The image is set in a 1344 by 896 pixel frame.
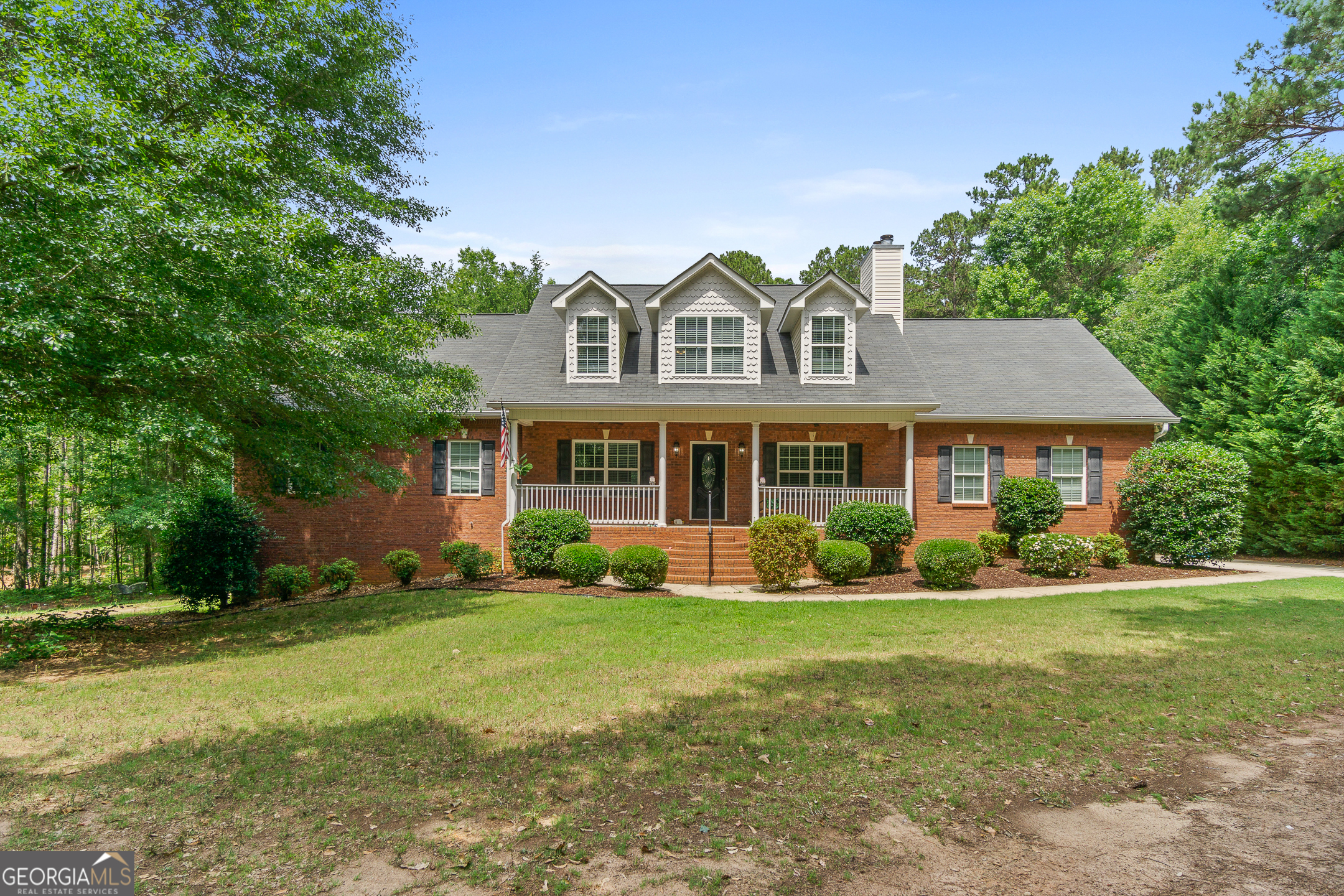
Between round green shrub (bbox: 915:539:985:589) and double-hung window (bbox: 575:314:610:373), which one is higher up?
double-hung window (bbox: 575:314:610:373)

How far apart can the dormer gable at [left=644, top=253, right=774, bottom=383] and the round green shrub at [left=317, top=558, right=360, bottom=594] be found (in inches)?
309

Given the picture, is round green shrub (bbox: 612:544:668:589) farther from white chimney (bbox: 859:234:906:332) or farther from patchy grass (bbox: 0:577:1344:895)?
white chimney (bbox: 859:234:906:332)

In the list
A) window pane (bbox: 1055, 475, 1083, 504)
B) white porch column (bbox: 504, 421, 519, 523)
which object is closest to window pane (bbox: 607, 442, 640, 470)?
white porch column (bbox: 504, 421, 519, 523)

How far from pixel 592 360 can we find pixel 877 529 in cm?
737

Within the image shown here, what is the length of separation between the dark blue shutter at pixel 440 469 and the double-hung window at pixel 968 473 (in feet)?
38.4

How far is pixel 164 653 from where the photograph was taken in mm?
8438

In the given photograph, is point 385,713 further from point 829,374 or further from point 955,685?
point 829,374

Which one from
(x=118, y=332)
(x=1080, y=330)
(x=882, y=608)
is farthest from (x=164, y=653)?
(x=1080, y=330)

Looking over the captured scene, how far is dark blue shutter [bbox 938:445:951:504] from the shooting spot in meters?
15.8

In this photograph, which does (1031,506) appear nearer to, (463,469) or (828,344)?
(828,344)

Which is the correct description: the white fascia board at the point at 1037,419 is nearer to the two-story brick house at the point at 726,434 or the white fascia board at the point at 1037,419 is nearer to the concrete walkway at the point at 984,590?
the two-story brick house at the point at 726,434

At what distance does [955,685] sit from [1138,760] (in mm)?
1835

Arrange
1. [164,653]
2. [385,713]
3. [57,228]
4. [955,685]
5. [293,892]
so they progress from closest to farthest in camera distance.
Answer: [293,892] < [385,713] < [955,685] < [57,228] < [164,653]

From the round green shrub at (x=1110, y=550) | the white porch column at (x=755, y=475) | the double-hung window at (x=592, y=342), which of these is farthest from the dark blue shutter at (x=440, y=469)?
the round green shrub at (x=1110, y=550)
